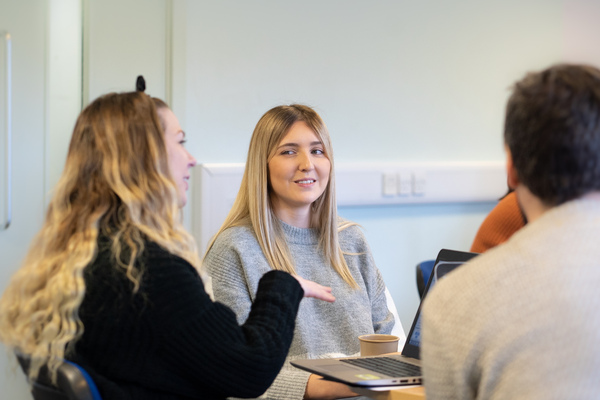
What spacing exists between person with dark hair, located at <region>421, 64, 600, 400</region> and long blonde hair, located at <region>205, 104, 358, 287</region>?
104cm

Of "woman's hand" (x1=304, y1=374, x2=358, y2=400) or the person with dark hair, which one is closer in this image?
the person with dark hair

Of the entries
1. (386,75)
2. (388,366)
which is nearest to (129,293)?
(388,366)

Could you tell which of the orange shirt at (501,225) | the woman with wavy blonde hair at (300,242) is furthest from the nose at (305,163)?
the orange shirt at (501,225)

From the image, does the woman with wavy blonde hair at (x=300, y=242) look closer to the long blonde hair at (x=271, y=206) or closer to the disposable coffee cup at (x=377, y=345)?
the long blonde hair at (x=271, y=206)

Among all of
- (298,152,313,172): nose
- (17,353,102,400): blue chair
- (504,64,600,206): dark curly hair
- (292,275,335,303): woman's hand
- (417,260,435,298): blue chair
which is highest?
(504,64,600,206): dark curly hair

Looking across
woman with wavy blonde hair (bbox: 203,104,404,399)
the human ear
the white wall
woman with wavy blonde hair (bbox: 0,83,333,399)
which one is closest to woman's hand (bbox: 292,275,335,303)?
woman with wavy blonde hair (bbox: 0,83,333,399)

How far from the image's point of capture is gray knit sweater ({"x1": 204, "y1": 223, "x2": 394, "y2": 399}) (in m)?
1.93

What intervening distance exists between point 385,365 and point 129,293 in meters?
0.62

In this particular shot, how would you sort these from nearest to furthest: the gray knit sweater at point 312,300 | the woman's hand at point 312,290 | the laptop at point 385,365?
the laptop at point 385,365
the woman's hand at point 312,290
the gray knit sweater at point 312,300

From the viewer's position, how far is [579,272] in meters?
0.92

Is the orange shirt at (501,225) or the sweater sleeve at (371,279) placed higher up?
the orange shirt at (501,225)

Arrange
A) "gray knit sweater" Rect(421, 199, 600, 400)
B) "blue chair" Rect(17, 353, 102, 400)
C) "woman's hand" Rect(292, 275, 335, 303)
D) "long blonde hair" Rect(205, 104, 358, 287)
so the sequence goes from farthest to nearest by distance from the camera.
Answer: "long blonde hair" Rect(205, 104, 358, 287)
"woman's hand" Rect(292, 275, 335, 303)
"blue chair" Rect(17, 353, 102, 400)
"gray knit sweater" Rect(421, 199, 600, 400)

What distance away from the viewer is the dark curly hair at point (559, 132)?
0.95 meters

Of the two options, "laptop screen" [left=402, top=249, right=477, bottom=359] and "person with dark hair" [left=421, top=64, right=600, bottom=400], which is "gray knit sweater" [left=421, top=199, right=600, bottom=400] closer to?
"person with dark hair" [left=421, top=64, right=600, bottom=400]
